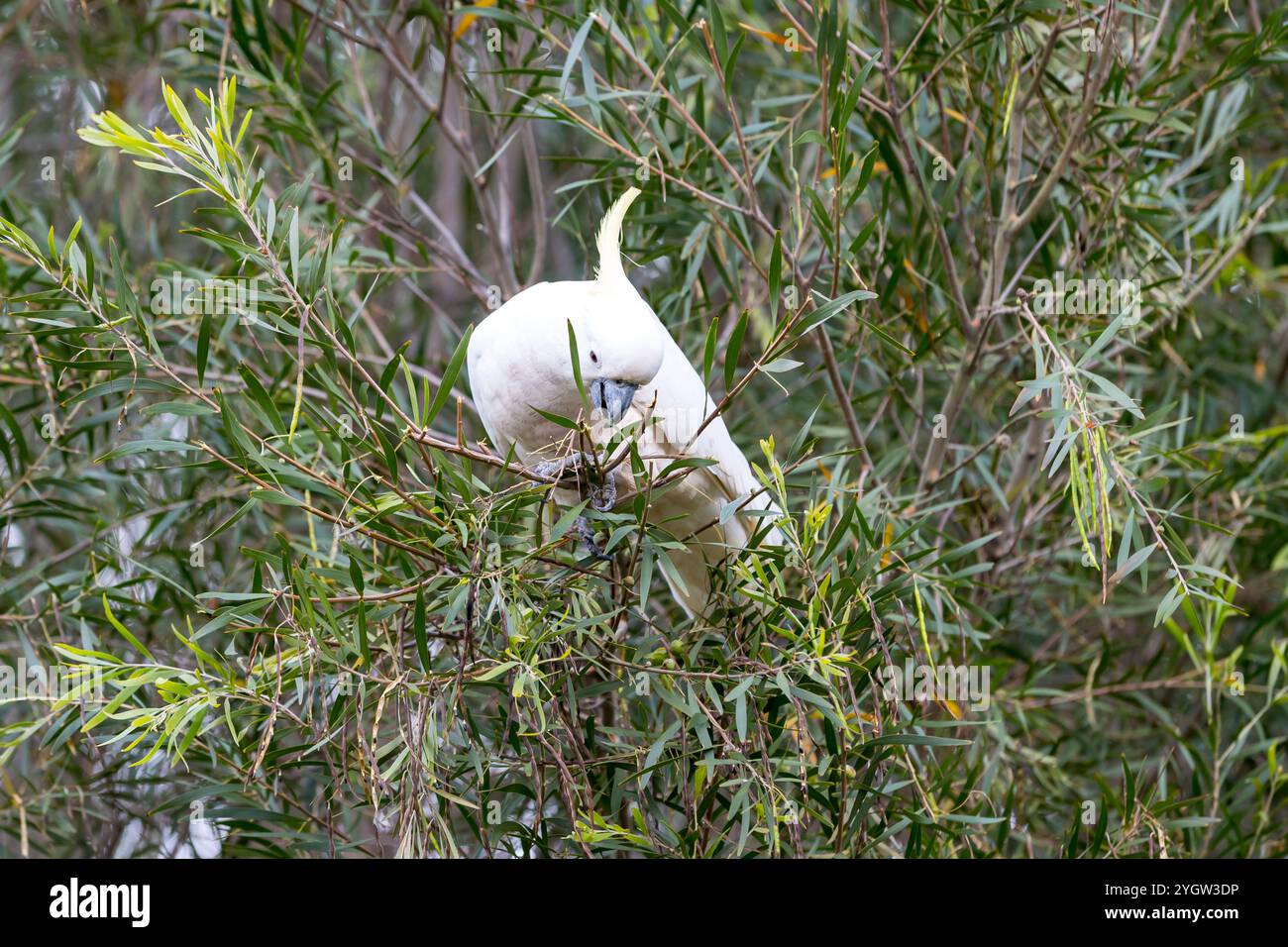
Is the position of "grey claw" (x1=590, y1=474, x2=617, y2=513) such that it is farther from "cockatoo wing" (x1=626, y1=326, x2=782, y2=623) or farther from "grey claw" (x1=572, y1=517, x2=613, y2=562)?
"cockatoo wing" (x1=626, y1=326, x2=782, y2=623)

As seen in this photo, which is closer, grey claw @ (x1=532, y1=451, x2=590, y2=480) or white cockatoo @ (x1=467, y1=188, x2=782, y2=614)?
grey claw @ (x1=532, y1=451, x2=590, y2=480)

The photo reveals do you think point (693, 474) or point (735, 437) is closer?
point (693, 474)

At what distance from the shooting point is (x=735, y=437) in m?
2.10

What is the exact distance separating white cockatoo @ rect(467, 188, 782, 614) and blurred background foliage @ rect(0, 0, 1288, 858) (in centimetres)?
11

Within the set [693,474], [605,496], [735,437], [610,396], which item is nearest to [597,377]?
[610,396]

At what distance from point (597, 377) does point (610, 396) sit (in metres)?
0.03

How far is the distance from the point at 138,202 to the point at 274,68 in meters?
0.90

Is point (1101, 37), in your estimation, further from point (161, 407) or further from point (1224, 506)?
point (161, 407)

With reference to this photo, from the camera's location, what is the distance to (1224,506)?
6.52ft

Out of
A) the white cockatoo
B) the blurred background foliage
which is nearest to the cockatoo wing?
the white cockatoo

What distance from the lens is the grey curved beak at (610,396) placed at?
1.52 m

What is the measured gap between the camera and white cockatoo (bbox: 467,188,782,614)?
4.93 feet

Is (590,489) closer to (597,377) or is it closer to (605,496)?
(605,496)
